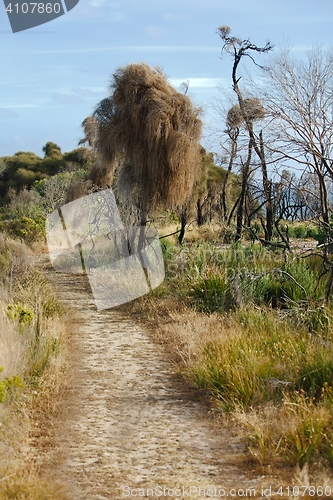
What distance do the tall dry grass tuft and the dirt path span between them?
5067mm

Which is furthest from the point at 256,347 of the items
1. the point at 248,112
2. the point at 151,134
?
the point at 248,112

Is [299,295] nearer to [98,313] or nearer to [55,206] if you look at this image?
[98,313]

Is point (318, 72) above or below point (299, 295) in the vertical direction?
above

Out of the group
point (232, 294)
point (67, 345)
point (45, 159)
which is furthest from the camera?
point (45, 159)

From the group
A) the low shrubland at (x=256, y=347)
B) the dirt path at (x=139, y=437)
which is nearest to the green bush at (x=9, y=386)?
the dirt path at (x=139, y=437)

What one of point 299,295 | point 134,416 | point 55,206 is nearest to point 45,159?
point 55,206

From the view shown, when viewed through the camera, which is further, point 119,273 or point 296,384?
point 119,273

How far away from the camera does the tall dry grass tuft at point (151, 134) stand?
11922 millimetres

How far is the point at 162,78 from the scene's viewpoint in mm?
12422

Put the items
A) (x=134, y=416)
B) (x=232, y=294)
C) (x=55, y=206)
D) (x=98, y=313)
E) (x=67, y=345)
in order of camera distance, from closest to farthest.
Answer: (x=134, y=416) → (x=67, y=345) → (x=232, y=294) → (x=98, y=313) → (x=55, y=206)

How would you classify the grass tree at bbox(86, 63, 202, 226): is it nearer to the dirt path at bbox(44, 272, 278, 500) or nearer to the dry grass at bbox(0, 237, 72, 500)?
the dry grass at bbox(0, 237, 72, 500)

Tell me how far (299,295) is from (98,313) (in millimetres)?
3457

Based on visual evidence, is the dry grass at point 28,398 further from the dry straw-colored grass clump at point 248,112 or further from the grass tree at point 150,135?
the dry straw-colored grass clump at point 248,112

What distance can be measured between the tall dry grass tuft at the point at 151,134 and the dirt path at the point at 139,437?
16.6 feet
